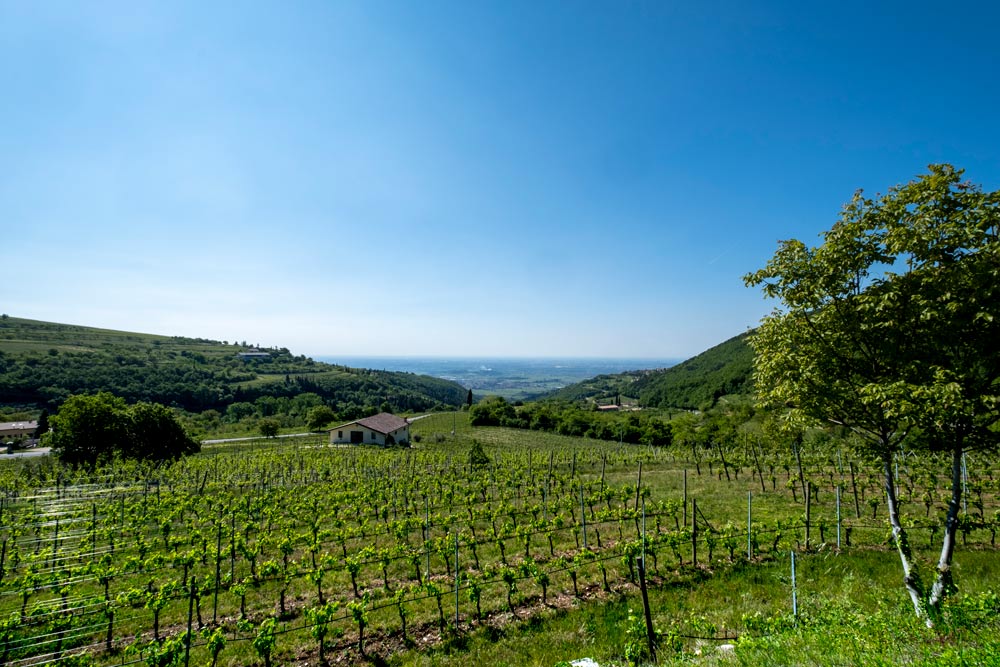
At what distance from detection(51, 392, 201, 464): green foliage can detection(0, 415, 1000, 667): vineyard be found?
1133cm

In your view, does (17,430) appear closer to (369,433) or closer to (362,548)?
(369,433)

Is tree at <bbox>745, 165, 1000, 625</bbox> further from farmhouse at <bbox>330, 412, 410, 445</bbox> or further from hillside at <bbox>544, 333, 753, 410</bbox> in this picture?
hillside at <bbox>544, 333, 753, 410</bbox>

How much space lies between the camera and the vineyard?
9703 mm

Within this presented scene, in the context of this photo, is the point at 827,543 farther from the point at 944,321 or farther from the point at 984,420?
the point at 944,321

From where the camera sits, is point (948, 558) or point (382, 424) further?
point (382, 424)

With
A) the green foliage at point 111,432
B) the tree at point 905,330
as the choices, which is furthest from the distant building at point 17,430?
the tree at point 905,330

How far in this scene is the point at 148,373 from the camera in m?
119

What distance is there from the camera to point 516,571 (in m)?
11.6

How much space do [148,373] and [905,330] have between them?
160078mm

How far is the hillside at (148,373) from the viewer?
103688mm

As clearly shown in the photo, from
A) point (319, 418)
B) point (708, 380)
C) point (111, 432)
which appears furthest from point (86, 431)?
point (708, 380)

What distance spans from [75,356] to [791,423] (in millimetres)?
173605

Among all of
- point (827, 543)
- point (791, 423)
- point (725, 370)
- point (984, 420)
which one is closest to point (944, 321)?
point (984, 420)

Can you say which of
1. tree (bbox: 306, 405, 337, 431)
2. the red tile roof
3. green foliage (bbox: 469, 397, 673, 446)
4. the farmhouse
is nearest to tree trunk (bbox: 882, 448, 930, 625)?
the farmhouse
